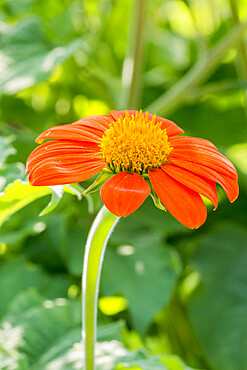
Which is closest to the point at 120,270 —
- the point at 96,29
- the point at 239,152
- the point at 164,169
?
the point at 164,169

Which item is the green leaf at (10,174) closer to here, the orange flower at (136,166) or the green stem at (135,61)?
the orange flower at (136,166)

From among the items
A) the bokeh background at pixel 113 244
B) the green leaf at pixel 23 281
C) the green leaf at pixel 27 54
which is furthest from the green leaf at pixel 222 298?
the green leaf at pixel 27 54

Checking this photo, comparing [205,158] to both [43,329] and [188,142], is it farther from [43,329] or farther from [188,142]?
[43,329]

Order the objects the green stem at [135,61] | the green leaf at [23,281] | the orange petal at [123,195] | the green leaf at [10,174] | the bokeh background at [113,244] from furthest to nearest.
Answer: the green stem at [135,61] < the green leaf at [23,281] < the bokeh background at [113,244] < the green leaf at [10,174] < the orange petal at [123,195]

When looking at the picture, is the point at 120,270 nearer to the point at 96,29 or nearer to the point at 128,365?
the point at 128,365

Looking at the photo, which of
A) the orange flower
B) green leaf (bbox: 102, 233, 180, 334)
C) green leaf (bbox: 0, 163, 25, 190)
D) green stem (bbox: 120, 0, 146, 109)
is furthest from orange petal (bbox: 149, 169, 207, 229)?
green stem (bbox: 120, 0, 146, 109)

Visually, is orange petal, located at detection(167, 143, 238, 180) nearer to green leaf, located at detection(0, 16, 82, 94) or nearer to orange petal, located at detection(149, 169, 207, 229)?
orange petal, located at detection(149, 169, 207, 229)

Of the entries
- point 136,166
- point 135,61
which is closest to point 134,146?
point 136,166
